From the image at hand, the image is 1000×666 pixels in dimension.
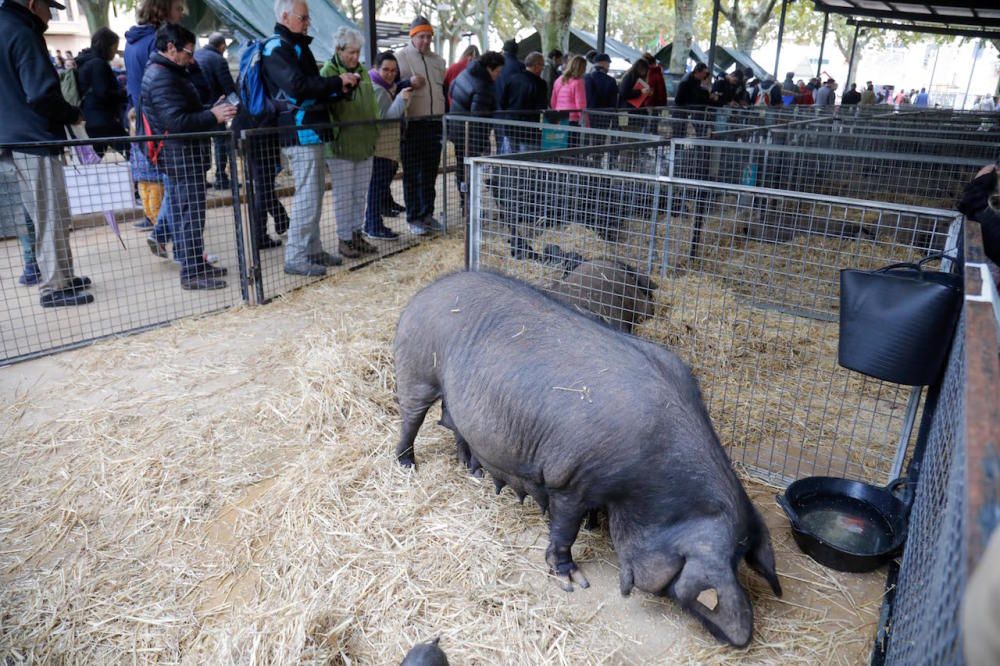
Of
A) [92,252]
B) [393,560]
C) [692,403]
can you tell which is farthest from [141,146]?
[692,403]

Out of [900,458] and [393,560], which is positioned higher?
[900,458]

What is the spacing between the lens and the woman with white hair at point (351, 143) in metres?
6.49

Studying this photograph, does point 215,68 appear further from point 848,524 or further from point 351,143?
point 848,524

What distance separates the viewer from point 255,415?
13.6ft

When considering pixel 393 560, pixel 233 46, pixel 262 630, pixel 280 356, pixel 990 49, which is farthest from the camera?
pixel 990 49

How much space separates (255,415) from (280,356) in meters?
0.84

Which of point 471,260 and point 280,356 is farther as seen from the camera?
point 280,356

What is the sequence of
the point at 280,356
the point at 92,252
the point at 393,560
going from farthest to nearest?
the point at 92,252 < the point at 280,356 < the point at 393,560

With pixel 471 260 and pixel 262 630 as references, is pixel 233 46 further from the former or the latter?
pixel 262 630

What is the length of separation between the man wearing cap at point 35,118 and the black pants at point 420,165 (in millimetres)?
3214

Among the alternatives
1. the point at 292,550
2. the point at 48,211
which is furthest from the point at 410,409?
the point at 48,211

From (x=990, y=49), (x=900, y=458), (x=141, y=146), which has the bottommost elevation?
(x=900, y=458)

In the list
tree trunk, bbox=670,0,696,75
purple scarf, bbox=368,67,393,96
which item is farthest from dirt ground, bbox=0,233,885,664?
tree trunk, bbox=670,0,696,75

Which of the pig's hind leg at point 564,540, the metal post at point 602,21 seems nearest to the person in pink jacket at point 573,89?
the metal post at point 602,21
